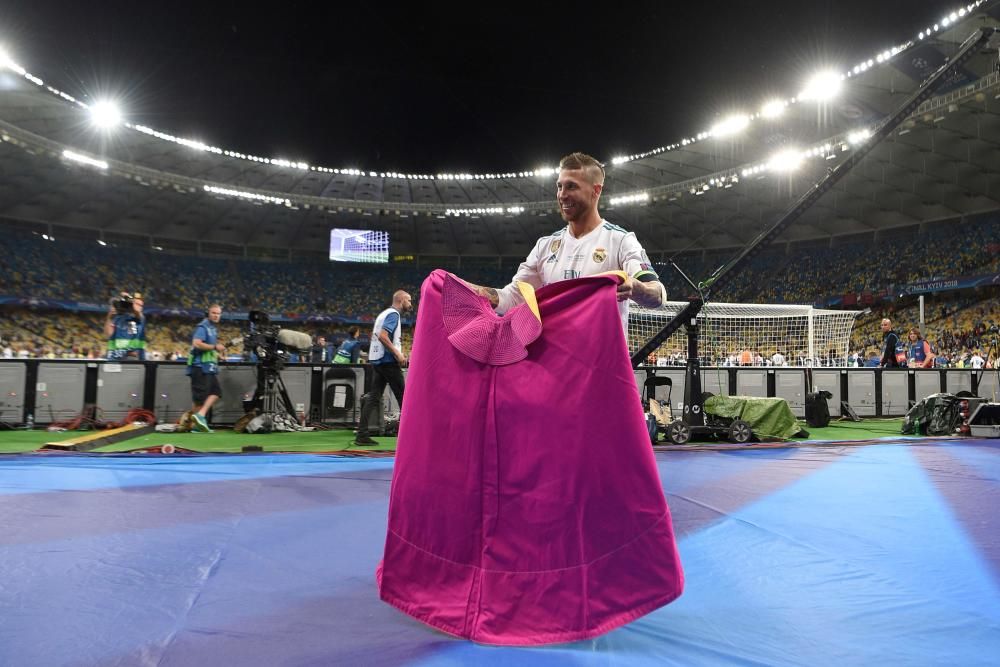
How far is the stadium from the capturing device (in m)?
1.53

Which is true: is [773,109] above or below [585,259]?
above

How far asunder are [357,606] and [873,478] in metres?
4.00

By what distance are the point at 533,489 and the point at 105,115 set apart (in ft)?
81.9

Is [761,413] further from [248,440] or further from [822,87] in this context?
[822,87]

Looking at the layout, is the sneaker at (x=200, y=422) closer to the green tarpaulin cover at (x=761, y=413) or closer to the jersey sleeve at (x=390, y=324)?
the jersey sleeve at (x=390, y=324)

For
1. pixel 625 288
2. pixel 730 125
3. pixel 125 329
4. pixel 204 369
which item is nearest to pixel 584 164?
pixel 625 288

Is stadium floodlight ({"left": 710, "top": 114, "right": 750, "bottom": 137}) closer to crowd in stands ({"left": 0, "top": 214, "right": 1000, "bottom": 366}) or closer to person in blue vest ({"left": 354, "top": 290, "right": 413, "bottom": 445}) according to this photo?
crowd in stands ({"left": 0, "top": 214, "right": 1000, "bottom": 366})

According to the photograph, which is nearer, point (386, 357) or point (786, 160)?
point (386, 357)

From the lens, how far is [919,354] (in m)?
11.5

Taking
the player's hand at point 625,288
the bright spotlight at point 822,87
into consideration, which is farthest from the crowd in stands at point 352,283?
the player's hand at point 625,288

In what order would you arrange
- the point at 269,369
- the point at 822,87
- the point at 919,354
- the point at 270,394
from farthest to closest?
the point at 822,87 < the point at 919,354 < the point at 270,394 < the point at 269,369

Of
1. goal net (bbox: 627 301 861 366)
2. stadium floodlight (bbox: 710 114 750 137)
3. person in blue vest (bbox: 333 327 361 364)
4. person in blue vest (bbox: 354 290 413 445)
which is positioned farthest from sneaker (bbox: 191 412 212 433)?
stadium floodlight (bbox: 710 114 750 137)

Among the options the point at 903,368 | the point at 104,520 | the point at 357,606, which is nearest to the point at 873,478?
the point at 357,606

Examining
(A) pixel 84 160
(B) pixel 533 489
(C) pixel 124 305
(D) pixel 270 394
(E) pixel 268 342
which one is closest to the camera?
(B) pixel 533 489
